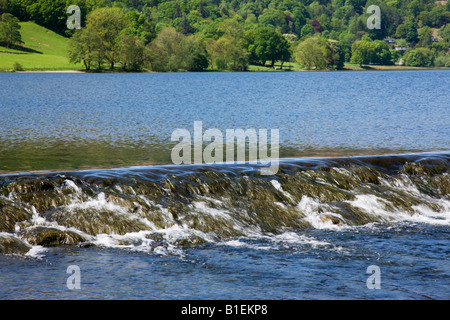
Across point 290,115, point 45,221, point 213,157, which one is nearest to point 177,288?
point 45,221

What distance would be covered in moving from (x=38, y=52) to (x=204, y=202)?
15676 centimetres

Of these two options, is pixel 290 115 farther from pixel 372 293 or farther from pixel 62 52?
pixel 62 52

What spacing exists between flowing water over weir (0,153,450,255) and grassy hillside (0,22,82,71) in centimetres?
12155

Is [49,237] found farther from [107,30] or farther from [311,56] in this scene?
[311,56]

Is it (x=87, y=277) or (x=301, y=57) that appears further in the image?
(x=301, y=57)

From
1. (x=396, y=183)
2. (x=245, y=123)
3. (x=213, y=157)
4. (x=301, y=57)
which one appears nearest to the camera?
(x=396, y=183)

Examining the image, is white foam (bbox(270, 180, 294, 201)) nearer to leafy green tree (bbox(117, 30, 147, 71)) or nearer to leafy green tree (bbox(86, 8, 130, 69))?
leafy green tree (bbox(117, 30, 147, 71))

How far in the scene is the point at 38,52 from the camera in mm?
158625

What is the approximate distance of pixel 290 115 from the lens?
4197 centimetres

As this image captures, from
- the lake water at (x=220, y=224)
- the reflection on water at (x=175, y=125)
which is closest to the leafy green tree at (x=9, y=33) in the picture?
the reflection on water at (x=175, y=125)

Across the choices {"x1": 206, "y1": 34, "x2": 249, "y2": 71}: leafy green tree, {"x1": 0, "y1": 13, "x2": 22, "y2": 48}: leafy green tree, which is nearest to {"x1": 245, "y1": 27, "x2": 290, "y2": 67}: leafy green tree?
{"x1": 206, "y1": 34, "x2": 249, "y2": 71}: leafy green tree

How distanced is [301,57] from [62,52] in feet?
278

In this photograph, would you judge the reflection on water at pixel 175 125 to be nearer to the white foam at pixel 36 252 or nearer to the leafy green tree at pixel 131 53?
the white foam at pixel 36 252

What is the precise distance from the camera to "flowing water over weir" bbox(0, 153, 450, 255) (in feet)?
47.3
